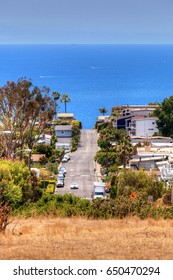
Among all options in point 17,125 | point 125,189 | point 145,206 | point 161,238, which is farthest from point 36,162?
point 161,238

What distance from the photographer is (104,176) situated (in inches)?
2254

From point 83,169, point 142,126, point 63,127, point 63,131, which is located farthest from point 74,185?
point 142,126

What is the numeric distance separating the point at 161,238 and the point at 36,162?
48245 millimetres

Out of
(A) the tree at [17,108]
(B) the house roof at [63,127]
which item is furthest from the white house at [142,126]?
(A) the tree at [17,108]

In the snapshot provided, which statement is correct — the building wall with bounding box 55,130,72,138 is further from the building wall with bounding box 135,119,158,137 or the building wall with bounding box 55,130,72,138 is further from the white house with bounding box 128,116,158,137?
the building wall with bounding box 135,119,158,137

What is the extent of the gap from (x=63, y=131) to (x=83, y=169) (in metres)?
22.6

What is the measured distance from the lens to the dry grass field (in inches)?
468

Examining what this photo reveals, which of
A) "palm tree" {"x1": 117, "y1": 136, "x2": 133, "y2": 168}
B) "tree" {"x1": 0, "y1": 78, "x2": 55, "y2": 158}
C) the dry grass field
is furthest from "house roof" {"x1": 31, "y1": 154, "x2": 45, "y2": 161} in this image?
the dry grass field

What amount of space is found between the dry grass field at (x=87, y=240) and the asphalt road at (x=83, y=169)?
29.7 metres

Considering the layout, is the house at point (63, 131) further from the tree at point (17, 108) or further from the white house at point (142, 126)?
the tree at point (17, 108)

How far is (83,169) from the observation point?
203 ft

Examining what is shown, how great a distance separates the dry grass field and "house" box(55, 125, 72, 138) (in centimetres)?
6443

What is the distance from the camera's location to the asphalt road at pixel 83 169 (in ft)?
166
